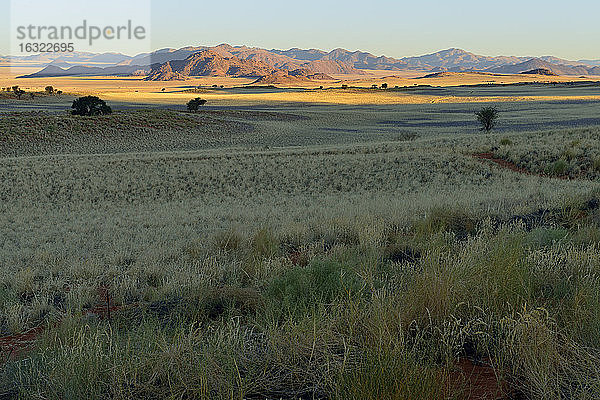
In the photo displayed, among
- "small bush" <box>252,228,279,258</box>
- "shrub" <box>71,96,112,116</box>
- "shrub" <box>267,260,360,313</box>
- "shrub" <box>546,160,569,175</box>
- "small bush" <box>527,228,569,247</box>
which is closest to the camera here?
"shrub" <box>267,260,360,313</box>

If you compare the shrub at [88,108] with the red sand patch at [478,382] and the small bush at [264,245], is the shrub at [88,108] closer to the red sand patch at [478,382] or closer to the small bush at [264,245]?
the small bush at [264,245]

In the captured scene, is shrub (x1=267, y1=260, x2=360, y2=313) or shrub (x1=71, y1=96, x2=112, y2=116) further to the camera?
shrub (x1=71, y1=96, x2=112, y2=116)

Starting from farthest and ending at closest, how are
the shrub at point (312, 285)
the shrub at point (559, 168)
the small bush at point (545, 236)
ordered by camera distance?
the shrub at point (559, 168), the small bush at point (545, 236), the shrub at point (312, 285)

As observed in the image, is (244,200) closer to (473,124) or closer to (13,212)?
(13,212)

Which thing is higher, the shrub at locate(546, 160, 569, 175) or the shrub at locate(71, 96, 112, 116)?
the shrub at locate(71, 96, 112, 116)

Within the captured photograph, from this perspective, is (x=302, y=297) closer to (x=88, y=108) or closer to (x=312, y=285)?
(x=312, y=285)

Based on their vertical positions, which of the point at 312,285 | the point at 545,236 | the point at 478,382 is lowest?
the point at 478,382

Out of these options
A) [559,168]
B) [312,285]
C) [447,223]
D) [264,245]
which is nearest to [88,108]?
[559,168]

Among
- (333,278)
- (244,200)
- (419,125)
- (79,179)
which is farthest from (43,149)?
(333,278)

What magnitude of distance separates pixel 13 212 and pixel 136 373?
19.0 metres

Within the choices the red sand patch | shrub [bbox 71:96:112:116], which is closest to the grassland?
the red sand patch

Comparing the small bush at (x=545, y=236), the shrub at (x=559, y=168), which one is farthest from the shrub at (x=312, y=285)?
→ the shrub at (x=559, y=168)

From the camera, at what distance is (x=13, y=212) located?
778 inches

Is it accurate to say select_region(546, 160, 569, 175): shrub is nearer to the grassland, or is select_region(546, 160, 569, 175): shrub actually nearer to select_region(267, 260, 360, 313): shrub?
the grassland
